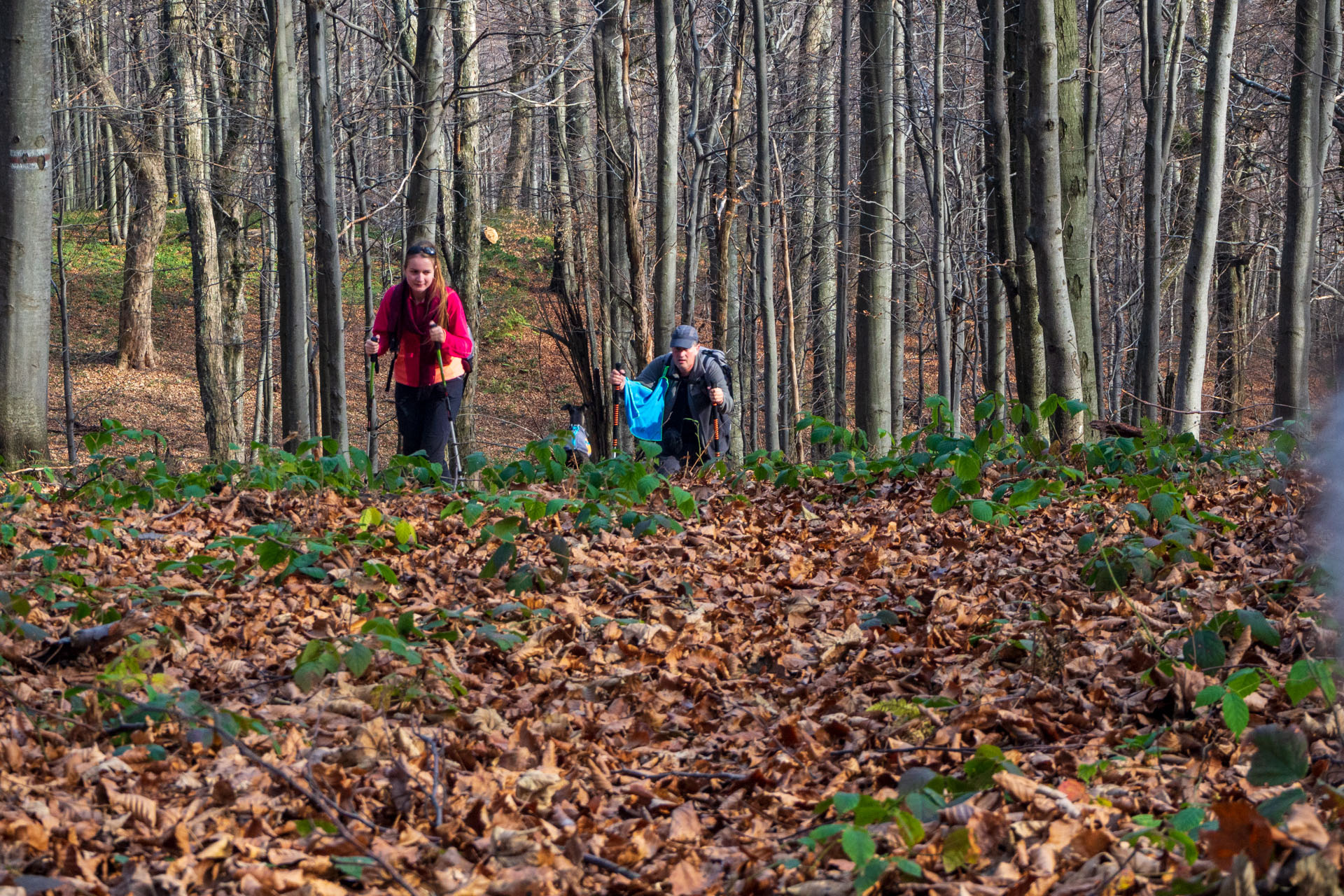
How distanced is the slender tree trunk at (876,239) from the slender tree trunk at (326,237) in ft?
17.6

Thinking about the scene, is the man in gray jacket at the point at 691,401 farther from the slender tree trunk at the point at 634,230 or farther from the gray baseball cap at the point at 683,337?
A: the slender tree trunk at the point at 634,230

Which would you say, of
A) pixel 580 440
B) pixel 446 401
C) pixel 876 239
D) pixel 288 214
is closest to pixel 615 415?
pixel 580 440

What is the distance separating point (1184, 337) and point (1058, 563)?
6.14 meters

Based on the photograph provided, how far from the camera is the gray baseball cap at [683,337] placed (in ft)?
26.0

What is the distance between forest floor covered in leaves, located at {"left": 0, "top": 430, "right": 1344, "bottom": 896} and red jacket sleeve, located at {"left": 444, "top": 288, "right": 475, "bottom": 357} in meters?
2.18

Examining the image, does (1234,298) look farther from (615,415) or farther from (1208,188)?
(615,415)

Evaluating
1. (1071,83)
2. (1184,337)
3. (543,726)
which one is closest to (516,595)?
(543,726)

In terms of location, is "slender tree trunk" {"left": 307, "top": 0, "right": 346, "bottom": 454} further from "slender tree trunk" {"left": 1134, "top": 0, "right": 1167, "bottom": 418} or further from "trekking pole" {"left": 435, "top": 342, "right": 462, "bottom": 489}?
"slender tree trunk" {"left": 1134, "top": 0, "right": 1167, "bottom": 418}

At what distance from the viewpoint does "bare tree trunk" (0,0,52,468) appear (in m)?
6.20

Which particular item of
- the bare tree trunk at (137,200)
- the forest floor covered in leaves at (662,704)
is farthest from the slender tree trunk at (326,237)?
the bare tree trunk at (137,200)

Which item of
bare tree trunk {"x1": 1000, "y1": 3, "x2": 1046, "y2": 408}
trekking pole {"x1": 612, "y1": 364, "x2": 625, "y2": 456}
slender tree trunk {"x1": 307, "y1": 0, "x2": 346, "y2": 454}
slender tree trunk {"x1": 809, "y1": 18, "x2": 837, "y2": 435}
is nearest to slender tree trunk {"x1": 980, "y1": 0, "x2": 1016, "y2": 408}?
bare tree trunk {"x1": 1000, "y1": 3, "x2": 1046, "y2": 408}

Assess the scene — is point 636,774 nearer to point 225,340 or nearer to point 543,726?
point 543,726

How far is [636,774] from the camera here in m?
2.78

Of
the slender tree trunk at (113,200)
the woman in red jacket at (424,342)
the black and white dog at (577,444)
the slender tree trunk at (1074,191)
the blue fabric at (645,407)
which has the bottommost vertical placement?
the black and white dog at (577,444)
